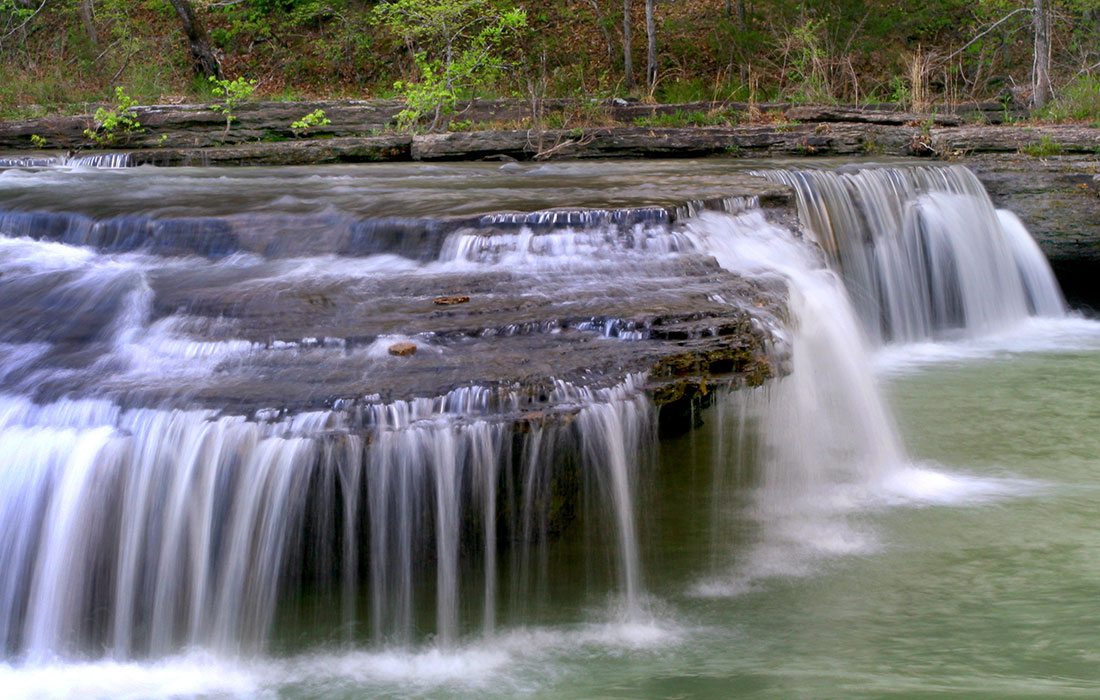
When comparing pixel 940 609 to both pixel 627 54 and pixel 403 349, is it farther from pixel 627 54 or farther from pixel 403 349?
pixel 627 54

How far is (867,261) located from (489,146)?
587 centimetres

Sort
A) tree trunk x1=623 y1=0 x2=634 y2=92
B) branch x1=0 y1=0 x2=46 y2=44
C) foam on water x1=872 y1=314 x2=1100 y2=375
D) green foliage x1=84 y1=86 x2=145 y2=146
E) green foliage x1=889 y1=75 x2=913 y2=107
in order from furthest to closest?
tree trunk x1=623 y1=0 x2=634 y2=92 → branch x1=0 y1=0 x2=46 y2=44 → green foliage x1=889 y1=75 x2=913 y2=107 → green foliage x1=84 y1=86 x2=145 y2=146 → foam on water x1=872 y1=314 x2=1100 y2=375

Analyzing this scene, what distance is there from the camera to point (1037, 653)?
4.78m

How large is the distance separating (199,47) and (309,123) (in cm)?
597

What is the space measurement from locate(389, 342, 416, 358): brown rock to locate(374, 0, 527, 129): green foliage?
1085cm

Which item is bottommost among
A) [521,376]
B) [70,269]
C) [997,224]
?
[521,376]

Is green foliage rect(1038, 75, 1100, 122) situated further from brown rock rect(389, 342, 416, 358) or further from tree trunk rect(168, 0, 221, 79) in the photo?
tree trunk rect(168, 0, 221, 79)

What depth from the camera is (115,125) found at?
1525 cm

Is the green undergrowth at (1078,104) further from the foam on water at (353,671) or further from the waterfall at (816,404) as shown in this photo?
the foam on water at (353,671)

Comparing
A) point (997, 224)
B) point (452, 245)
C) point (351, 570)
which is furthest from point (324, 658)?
point (997, 224)

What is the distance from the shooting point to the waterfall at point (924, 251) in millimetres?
10633

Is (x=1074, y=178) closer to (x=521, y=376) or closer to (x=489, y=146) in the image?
(x=489, y=146)

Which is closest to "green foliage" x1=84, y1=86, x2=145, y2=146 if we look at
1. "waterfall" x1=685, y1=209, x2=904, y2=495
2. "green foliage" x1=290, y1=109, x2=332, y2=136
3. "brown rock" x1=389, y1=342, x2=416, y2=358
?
"green foliage" x1=290, y1=109, x2=332, y2=136

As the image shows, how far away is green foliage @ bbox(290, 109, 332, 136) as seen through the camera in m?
15.8
